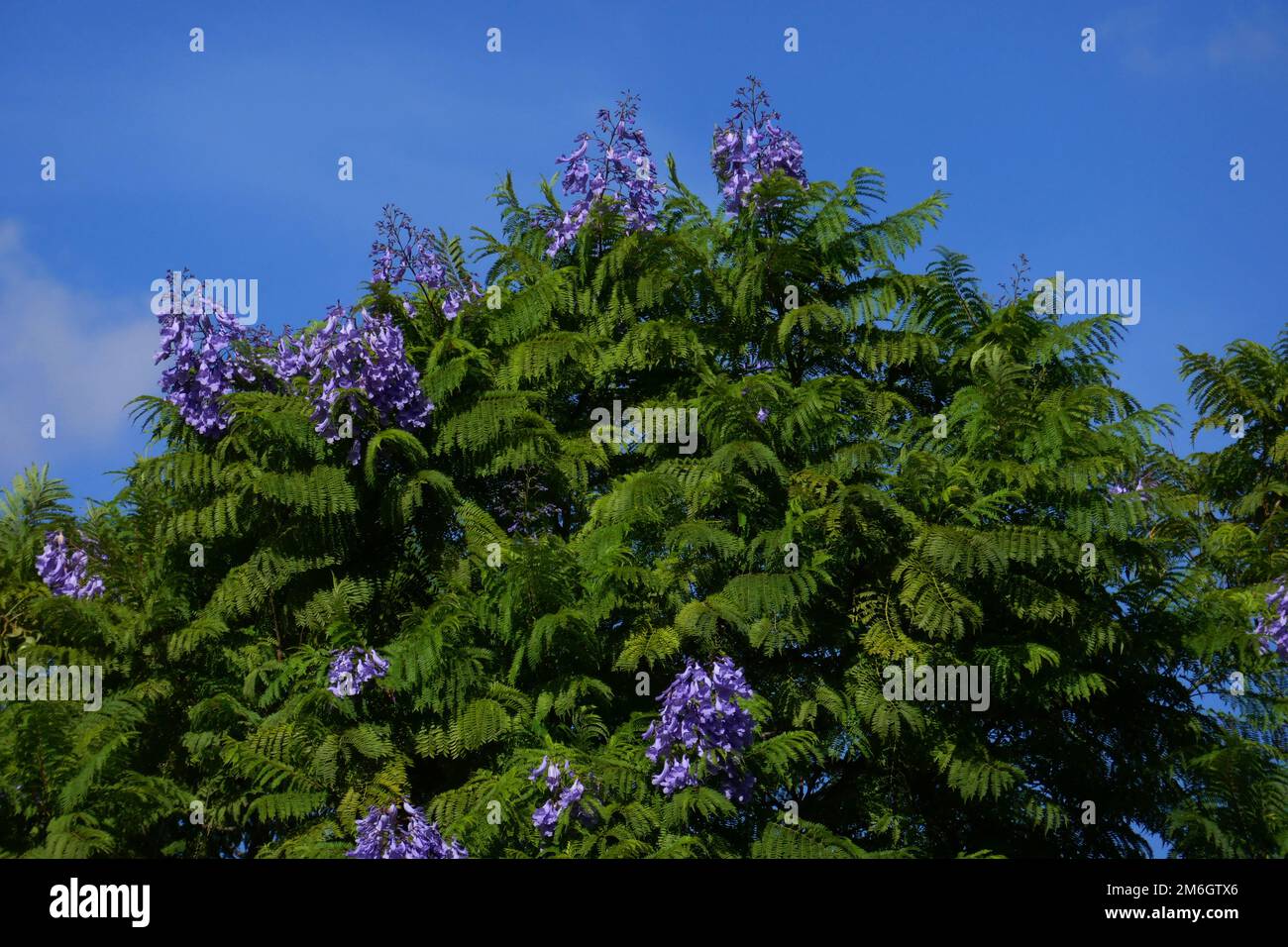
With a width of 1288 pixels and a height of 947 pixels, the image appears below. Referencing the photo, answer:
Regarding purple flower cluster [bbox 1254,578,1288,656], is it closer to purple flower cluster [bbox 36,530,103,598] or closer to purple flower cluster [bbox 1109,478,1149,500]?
purple flower cluster [bbox 1109,478,1149,500]

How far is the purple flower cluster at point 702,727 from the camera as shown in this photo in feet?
26.3

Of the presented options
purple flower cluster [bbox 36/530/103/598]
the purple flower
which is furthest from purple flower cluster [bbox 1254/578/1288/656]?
purple flower cluster [bbox 36/530/103/598]

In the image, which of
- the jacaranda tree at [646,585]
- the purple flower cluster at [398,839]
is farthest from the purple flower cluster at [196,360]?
the purple flower cluster at [398,839]

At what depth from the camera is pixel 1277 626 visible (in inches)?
376

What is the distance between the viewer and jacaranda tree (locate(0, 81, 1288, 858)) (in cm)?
868

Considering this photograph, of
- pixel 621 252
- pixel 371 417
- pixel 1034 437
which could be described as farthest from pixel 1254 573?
pixel 371 417

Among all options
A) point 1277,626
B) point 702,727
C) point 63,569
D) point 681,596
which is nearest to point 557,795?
point 702,727

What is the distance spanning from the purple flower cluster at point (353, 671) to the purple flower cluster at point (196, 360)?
182cm

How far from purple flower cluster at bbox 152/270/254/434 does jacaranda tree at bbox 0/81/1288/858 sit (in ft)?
0.09

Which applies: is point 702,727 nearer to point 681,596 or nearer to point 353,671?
point 681,596

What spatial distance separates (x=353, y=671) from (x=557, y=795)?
155 centimetres

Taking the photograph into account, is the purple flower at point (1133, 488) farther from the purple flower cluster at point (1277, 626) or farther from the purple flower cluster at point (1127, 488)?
the purple flower cluster at point (1277, 626)

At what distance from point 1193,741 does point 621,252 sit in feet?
15.9
